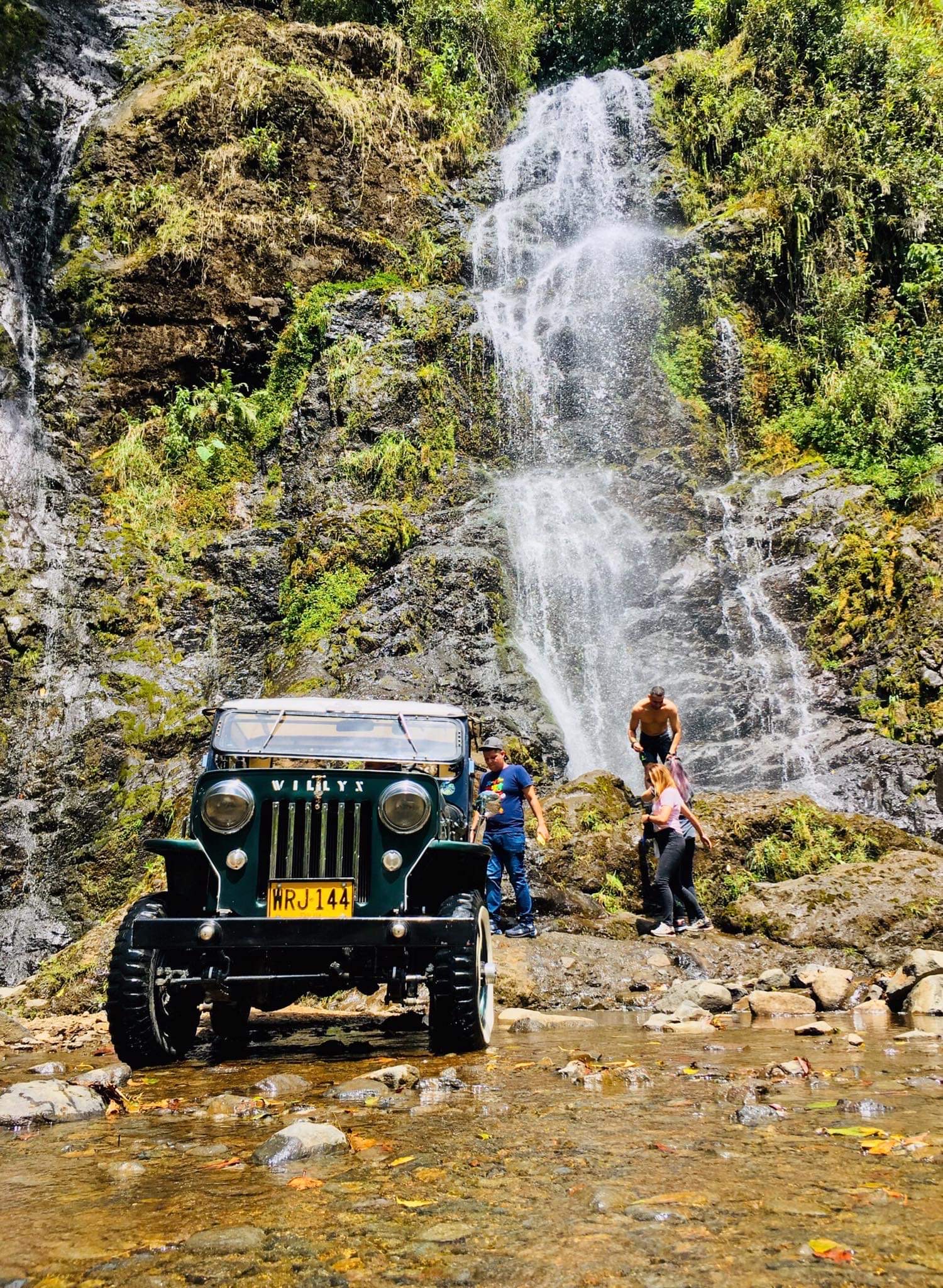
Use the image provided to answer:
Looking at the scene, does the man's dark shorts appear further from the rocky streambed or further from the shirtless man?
the rocky streambed

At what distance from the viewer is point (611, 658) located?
1588cm

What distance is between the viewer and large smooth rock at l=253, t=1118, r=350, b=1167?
9.89 feet

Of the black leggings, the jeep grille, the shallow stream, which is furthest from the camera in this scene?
the black leggings

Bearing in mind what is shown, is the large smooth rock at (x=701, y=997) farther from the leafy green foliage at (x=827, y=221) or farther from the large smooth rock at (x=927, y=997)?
the leafy green foliage at (x=827, y=221)

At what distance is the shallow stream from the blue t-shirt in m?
4.05

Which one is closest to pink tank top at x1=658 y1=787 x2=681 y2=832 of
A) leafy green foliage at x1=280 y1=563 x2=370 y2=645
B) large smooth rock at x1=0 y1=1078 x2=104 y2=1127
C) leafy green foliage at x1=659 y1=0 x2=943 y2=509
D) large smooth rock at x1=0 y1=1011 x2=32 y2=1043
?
large smooth rock at x1=0 y1=1011 x2=32 y2=1043

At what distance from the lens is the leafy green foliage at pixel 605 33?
28.5m

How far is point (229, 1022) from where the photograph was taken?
6.22m

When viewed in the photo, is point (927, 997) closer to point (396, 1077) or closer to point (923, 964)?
point (923, 964)

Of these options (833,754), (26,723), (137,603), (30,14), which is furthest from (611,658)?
(30,14)

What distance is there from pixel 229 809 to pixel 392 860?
3.04 feet

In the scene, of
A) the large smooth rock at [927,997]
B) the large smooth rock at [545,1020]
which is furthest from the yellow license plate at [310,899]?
the large smooth rock at [927,997]

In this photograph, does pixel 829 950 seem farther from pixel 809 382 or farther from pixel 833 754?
pixel 809 382

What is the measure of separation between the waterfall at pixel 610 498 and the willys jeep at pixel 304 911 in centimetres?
935
